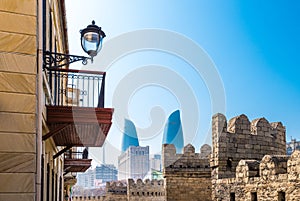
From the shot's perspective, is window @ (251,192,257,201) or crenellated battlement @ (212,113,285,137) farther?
crenellated battlement @ (212,113,285,137)

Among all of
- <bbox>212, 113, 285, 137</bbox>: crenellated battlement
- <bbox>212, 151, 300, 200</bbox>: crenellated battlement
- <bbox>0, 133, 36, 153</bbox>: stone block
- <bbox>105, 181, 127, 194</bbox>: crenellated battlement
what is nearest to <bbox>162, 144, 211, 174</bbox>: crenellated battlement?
<bbox>212, 113, 285, 137</bbox>: crenellated battlement

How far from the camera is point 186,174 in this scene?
1956 centimetres

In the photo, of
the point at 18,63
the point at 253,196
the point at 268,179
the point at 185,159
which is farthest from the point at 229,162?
the point at 18,63

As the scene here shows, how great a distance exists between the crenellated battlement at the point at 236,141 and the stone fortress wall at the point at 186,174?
5572 mm

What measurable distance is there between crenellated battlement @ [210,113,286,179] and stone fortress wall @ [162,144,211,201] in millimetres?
5572

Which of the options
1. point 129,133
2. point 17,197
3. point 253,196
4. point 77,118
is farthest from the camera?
point 129,133

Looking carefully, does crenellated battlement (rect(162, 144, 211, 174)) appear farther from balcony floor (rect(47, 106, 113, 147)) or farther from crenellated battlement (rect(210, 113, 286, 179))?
balcony floor (rect(47, 106, 113, 147))

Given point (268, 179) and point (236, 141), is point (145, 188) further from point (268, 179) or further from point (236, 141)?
point (268, 179)

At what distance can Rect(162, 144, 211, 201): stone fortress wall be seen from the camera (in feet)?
63.6

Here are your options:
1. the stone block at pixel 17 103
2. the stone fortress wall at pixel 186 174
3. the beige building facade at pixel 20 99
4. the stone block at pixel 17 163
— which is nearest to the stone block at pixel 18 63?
the beige building facade at pixel 20 99

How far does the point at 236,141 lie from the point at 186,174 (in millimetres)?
6110

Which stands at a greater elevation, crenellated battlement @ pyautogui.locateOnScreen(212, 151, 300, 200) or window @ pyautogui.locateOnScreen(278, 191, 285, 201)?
crenellated battlement @ pyautogui.locateOnScreen(212, 151, 300, 200)

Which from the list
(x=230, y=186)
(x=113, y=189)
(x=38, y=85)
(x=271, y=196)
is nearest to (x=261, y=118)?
(x=230, y=186)

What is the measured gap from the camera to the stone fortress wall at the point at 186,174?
63.6 feet
